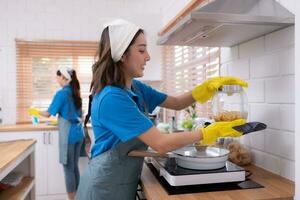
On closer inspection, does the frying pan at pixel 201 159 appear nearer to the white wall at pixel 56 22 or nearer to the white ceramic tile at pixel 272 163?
the white ceramic tile at pixel 272 163

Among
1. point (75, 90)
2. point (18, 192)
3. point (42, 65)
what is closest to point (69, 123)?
point (75, 90)

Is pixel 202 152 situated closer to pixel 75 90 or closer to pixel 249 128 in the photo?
pixel 249 128

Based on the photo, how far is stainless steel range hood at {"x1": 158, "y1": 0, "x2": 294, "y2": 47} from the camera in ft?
3.39

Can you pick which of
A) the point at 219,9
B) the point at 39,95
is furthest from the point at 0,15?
the point at 219,9

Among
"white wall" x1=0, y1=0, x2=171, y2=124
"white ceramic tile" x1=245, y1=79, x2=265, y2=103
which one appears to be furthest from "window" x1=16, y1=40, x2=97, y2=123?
"white ceramic tile" x1=245, y1=79, x2=265, y2=103

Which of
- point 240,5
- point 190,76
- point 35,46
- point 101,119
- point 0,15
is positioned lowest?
point 101,119

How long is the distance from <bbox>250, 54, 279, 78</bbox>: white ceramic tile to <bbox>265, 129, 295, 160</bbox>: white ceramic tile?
0.86ft

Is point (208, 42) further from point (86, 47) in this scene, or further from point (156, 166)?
point (86, 47)

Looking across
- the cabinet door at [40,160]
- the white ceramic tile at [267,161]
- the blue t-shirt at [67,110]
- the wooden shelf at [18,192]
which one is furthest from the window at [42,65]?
the white ceramic tile at [267,161]

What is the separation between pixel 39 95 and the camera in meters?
3.45

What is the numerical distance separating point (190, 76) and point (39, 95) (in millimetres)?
1930

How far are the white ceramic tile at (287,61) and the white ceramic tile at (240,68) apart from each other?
0.83 ft

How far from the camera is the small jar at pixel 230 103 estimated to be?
120cm

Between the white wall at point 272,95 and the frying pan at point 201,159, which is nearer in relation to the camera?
the frying pan at point 201,159
